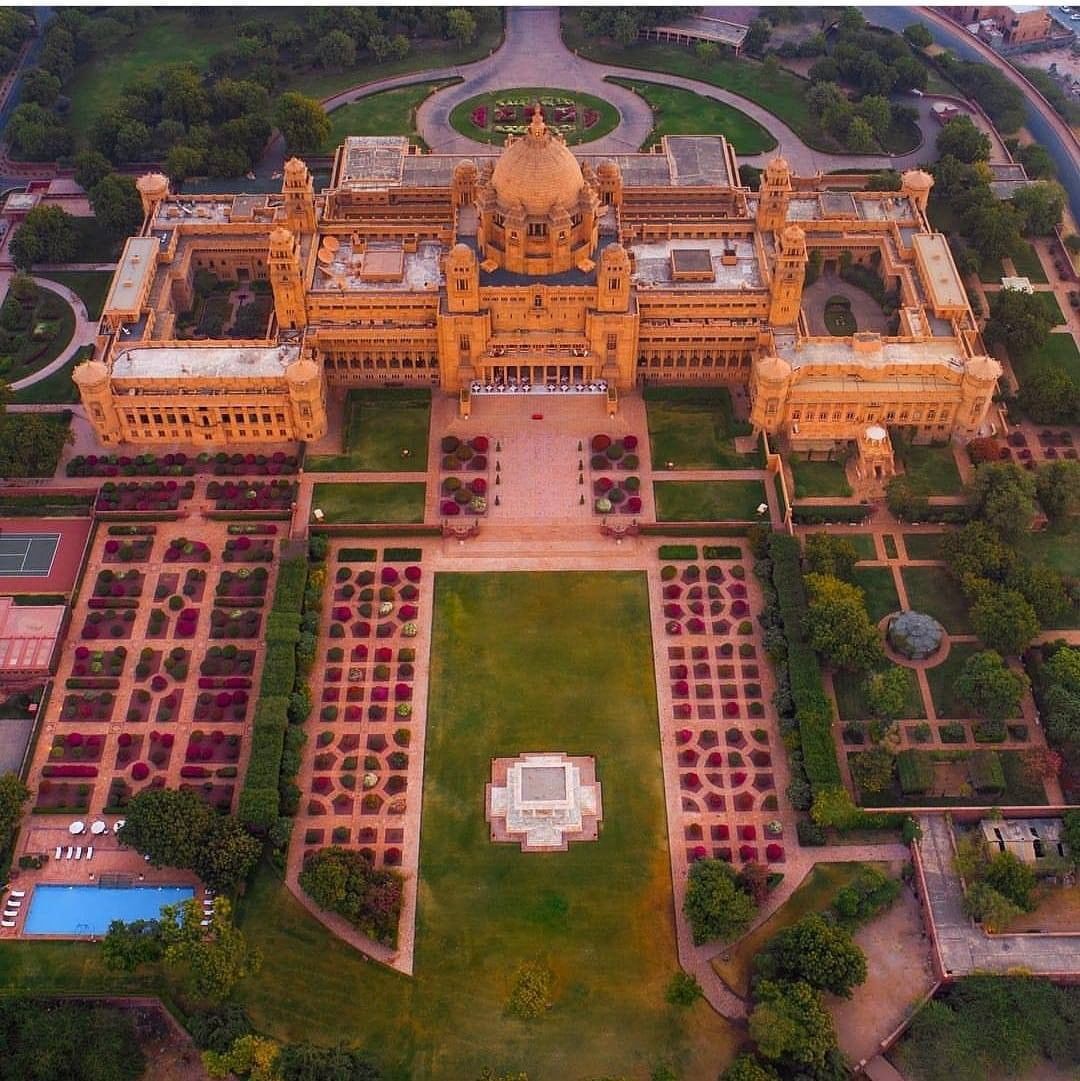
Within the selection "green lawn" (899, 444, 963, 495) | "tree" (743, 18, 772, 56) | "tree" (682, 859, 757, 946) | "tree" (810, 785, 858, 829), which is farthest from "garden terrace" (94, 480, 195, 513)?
"tree" (743, 18, 772, 56)

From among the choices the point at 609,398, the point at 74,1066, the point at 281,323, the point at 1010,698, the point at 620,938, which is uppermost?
the point at 281,323

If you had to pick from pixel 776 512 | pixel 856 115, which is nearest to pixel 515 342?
pixel 776 512

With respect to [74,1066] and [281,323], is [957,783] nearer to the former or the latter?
[74,1066]

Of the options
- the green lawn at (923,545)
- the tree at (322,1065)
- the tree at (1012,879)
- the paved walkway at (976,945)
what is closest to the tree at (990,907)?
the tree at (1012,879)

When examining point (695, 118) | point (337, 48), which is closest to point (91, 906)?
point (337, 48)

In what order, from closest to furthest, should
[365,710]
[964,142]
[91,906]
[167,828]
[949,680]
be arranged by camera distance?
[167,828] < [91,906] < [365,710] < [949,680] < [964,142]

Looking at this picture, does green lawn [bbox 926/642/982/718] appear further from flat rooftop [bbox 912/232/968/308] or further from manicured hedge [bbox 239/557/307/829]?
manicured hedge [bbox 239/557/307/829]

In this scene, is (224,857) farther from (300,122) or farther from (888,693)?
(300,122)
